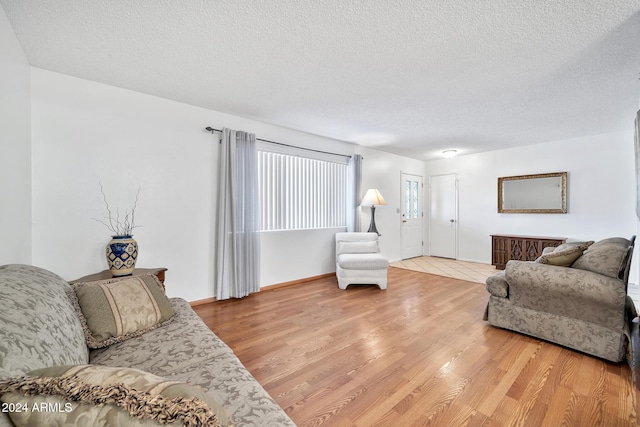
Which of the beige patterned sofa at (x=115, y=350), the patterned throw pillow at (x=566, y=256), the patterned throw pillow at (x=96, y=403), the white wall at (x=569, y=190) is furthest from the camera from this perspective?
the white wall at (x=569, y=190)

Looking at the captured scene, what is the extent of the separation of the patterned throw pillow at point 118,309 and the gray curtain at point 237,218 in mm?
1652

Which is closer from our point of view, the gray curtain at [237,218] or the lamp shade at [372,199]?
the gray curtain at [237,218]

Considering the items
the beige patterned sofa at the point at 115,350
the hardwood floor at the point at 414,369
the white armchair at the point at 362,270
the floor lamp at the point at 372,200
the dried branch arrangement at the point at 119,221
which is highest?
the floor lamp at the point at 372,200

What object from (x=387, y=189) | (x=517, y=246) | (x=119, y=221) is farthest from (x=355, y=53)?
(x=517, y=246)

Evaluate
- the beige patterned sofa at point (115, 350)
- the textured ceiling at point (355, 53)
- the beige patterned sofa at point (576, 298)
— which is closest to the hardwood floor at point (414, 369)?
the beige patterned sofa at point (576, 298)

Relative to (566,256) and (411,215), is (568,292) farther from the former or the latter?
(411,215)

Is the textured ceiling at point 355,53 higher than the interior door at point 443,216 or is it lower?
higher

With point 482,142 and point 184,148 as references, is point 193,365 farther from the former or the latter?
point 482,142

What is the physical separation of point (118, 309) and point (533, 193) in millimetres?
6309

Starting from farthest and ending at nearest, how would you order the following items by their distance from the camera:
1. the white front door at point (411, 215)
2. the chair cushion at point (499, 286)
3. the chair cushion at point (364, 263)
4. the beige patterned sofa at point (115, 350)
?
the white front door at point (411, 215) < the chair cushion at point (364, 263) < the chair cushion at point (499, 286) < the beige patterned sofa at point (115, 350)

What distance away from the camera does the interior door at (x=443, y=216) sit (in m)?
6.12

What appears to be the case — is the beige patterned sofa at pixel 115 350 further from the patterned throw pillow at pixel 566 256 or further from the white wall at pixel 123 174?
the patterned throw pillow at pixel 566 256

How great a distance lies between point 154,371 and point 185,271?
2192mm

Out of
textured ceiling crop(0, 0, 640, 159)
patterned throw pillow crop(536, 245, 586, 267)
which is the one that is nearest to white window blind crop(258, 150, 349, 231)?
textured ceiling crop(0, 0, 640, 159)
